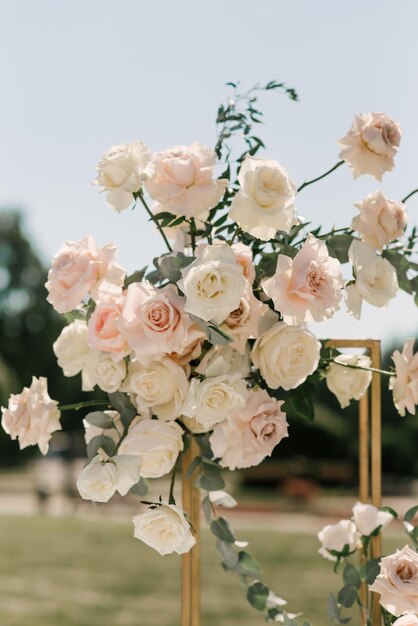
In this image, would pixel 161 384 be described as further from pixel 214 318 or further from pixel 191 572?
pixel 191 572

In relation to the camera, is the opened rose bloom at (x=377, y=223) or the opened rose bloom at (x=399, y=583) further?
the opened rose bloom at (x=377, y=223)

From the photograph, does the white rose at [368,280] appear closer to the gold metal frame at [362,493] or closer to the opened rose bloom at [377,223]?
the opened rose bloom at [377,223]

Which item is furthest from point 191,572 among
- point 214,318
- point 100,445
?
point 214,318

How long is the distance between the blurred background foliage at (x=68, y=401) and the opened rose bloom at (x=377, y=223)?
375 inches

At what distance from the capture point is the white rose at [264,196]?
4.19 ft

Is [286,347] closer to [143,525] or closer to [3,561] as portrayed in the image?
[143,525]

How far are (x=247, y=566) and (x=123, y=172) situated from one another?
2.28ft

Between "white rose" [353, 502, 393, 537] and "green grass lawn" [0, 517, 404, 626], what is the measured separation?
3834 millimetres

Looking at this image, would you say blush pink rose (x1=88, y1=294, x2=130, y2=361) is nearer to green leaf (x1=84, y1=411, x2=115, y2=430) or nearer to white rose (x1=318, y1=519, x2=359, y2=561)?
green leaf (x1=84, y1=411, x2=115, y2=430)

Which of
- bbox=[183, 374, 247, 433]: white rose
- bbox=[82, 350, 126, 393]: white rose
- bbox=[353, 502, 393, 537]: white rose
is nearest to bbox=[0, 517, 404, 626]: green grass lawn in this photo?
bbox=[353, 502, 393, 537]: white rose

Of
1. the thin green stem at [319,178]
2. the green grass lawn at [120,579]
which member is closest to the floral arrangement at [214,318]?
the thin green stem at [319,178]

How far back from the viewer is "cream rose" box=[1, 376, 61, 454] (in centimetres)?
141

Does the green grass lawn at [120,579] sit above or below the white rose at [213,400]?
below

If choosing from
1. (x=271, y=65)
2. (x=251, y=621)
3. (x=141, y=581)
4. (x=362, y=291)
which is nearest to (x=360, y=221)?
(x=362, y=291)
